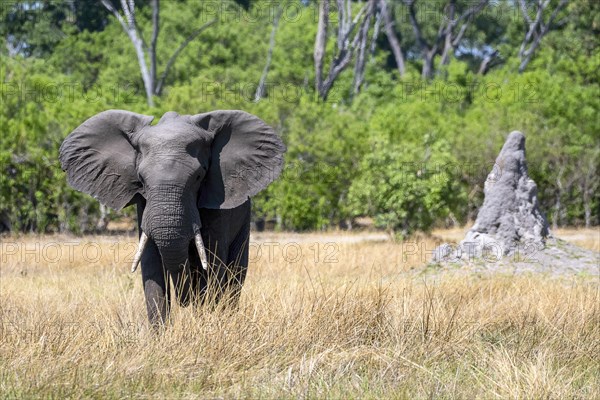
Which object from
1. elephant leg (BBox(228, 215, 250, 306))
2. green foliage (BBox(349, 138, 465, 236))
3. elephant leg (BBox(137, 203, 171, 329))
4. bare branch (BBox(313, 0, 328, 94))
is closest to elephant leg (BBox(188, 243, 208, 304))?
elephant leg (BBox(137, 203, 171, 329))

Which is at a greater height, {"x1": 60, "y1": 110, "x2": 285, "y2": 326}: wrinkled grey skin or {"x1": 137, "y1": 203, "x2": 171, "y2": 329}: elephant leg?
{"x1": 60, "y1": 110, "x2": 285, "y2": 326}: wrinkled grey skin

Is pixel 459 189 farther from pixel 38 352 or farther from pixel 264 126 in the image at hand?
pixel 38 352

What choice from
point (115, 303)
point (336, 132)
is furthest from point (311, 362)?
point (336, 132)

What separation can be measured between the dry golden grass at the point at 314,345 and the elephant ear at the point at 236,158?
3.06 feet

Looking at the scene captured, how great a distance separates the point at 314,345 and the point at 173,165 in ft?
5.78

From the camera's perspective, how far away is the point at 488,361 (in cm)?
737

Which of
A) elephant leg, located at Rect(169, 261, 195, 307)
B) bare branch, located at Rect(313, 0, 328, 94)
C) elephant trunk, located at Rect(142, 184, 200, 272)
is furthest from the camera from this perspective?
bare branch, located at Rect(313, 0, 328, 94)

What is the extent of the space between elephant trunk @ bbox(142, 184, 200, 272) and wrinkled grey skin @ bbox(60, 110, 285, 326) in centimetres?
1

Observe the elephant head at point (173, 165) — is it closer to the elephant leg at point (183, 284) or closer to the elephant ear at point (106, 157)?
the elephant ear at point (106, 157)

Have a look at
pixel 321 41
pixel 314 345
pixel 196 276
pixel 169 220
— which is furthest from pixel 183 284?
pixel 321 41

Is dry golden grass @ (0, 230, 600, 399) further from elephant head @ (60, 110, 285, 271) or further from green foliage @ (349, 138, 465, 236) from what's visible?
green foliage @ (349, 138, 465, 236)

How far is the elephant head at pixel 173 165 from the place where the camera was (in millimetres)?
7562

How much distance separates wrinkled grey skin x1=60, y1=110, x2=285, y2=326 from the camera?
25.4 feet

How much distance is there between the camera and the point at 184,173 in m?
7.68
